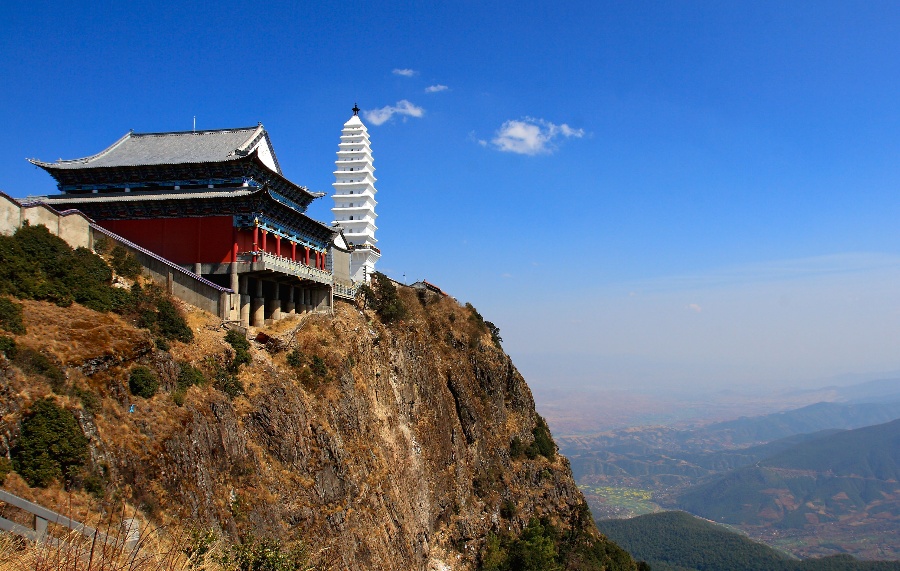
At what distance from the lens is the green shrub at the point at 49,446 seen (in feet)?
56.3

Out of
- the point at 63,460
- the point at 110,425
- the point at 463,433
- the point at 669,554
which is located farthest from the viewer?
the point at 669,554

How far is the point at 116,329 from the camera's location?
77.1 feet

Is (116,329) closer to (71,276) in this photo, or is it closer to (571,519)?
→ (71,276)

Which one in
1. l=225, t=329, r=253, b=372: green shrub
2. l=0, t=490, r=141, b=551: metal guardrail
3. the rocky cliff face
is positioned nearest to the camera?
l=0, t=490, r=141, b=551: metal guardrail

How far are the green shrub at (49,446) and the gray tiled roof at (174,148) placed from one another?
68.0ft

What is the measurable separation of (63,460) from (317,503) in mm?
14063

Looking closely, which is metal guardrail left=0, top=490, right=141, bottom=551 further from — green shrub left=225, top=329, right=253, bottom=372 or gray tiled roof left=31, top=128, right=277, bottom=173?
gray tiled roof left=31, top=128, right=277, bottom=173

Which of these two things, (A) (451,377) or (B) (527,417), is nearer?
(A) (451,377)

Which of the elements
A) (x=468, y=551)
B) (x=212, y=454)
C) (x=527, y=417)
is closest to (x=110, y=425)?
(x=212, y=454)

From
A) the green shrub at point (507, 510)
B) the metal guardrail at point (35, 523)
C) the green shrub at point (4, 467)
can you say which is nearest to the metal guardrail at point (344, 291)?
the green shrub at point (507, 510)

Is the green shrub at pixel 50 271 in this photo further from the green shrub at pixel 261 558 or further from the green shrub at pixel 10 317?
the green shrub at pixel 261 558

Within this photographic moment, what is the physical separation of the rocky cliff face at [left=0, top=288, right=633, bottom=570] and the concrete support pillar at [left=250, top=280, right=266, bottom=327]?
1.05 meters

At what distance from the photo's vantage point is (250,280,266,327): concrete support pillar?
117ft

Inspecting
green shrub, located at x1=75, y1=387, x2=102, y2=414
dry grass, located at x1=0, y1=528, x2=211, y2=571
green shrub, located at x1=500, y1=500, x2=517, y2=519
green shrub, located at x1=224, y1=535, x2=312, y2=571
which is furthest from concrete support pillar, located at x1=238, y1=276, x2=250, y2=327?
green shrub, located at x1=500, y1=500, x2=517, y2=519
